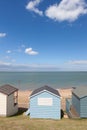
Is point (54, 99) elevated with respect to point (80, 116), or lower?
elevated

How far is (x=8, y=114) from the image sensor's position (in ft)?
75.4

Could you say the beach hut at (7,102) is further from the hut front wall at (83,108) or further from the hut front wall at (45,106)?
the hut front wall at (83,108)

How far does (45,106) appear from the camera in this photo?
22438 mm

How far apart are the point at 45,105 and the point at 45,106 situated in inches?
4.8

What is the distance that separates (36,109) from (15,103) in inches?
158

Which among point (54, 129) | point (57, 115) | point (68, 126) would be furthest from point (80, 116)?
point (54, 129)

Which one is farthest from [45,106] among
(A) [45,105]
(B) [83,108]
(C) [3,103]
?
(C) [3,103]

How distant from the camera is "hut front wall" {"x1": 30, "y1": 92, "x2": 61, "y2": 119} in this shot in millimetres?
22344

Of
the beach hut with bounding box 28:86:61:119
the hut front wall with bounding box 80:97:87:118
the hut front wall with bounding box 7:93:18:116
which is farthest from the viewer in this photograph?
the hut front wall with bounding box 7:93:18:116

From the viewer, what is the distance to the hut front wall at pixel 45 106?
73.3 ft

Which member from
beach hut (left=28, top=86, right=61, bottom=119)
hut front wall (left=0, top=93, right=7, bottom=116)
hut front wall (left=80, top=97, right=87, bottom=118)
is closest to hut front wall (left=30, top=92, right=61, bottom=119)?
beach hut (left=28, top=86, right=61, bottom=119)

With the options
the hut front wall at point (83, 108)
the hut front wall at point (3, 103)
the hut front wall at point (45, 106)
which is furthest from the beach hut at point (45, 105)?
the hut front wall at point (3, 103)

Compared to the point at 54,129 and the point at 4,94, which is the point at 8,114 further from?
the point at 54,129

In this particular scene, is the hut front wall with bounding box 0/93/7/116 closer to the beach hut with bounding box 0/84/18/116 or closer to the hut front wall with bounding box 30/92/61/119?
the beach hut with bounding box 0/84/18/116
